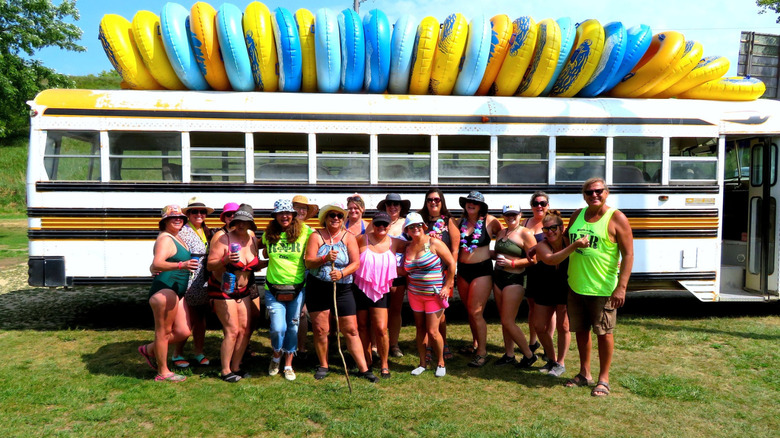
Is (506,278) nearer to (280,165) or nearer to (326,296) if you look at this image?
(326,296)

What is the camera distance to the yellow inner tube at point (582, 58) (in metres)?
6.25

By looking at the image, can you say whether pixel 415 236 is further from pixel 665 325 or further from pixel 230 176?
pixel 665 325

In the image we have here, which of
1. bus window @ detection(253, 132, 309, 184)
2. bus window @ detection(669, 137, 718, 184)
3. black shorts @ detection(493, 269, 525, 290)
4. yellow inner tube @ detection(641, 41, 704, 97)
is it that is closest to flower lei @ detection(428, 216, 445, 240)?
black shorts @ detection(493, 269, 525, 290)

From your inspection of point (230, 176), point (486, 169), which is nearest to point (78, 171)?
point (230, 176)

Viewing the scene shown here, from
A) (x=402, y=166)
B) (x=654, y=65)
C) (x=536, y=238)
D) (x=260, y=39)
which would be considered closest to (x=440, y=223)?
(x=536, y=238)

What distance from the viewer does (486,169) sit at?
624cm

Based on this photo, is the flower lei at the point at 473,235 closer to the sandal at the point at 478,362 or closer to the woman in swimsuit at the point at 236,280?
the sandal at the point at 478,362

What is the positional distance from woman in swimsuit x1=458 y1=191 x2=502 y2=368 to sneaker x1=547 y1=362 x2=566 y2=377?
664mm

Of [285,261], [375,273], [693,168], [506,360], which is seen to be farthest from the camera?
[693,168]

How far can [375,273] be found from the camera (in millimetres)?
4434

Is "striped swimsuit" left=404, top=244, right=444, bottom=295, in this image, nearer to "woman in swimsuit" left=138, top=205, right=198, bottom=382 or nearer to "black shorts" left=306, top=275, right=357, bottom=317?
"black shorts" left=306, top=275, right=357, bottom=317

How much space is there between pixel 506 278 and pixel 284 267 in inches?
79.8

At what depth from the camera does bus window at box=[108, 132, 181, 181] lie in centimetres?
588

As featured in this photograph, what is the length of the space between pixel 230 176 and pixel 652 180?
5271 millimetres
